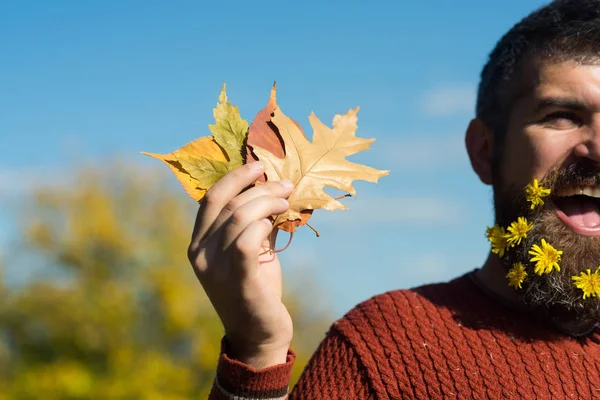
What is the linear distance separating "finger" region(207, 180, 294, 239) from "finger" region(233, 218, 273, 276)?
72 millimetres

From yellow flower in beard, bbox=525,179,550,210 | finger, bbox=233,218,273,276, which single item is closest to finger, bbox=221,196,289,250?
finger, bbox=233,218,273,276

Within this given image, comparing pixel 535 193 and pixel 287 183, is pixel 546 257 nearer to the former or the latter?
pixel 535 193

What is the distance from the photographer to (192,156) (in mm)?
1953

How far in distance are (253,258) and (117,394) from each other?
1219 cm

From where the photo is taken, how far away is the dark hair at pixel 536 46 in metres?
2.51

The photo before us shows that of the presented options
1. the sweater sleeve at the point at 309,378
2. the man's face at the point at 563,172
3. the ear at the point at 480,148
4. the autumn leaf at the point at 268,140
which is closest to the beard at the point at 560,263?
the man's face at the point at 563,172

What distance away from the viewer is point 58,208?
14953 mm

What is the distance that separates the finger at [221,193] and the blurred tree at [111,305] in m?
11.5

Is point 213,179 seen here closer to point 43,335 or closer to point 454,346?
point 454,346

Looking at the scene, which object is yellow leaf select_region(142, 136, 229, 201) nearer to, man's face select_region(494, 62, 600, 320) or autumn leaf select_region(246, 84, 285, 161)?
autumn leaf select_region(246, 84, 285, 161)

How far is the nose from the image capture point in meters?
2.36

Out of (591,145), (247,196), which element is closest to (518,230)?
(591,145)

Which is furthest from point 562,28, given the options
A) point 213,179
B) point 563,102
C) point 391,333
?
point 213,179

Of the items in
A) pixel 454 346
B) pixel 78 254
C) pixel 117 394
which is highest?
pixel 454 346
